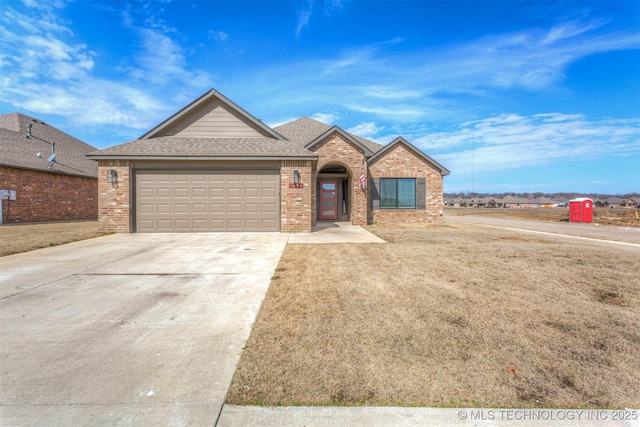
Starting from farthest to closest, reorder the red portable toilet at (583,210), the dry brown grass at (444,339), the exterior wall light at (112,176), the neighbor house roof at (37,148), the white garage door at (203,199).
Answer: the red portable toilet at (583,210), the neighbor house roof at (37,148), the white garage door at (203,199), the exterior wall light at (112,176), the dry brown grass at (444,339)

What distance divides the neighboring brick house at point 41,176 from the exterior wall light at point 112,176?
9.57 m

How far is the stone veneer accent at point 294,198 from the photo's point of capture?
11695 millimetres

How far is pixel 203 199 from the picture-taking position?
38.1ft

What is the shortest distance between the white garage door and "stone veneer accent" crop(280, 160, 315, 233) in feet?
0.96

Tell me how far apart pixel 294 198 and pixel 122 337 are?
8842mm

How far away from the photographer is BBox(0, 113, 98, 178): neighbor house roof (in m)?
17.4

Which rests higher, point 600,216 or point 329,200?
point 329,200

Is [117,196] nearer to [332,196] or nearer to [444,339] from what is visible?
[332,196]

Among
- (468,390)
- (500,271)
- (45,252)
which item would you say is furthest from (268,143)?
(468,390)

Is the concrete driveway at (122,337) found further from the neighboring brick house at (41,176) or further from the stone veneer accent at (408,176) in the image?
the neighboring brick house at (41,176)

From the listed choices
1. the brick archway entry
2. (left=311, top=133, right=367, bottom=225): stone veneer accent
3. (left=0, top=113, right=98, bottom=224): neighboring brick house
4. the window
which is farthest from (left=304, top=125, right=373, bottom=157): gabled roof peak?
(left=0, top=113, right=98, bottom=224): neighboring brick house

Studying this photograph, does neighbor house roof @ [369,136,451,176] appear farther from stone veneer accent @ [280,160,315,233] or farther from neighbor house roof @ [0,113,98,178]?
neighbor house roof @ [0,113,98,178]

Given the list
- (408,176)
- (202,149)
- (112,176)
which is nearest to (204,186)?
(202,149)

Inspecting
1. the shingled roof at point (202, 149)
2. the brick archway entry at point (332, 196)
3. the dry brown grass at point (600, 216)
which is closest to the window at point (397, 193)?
the brick archway entry at point (332, 196)
